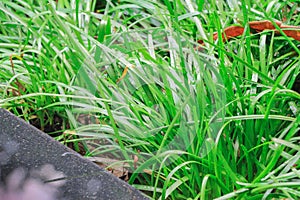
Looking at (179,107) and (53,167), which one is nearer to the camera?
(53,167)

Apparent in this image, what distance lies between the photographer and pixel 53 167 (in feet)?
5.18

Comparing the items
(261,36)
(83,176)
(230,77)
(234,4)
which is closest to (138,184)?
(83,176)

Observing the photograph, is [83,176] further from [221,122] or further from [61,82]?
[61,82]

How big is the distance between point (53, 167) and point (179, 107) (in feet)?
1.26

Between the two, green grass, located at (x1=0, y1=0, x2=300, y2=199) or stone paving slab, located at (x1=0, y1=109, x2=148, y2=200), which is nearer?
stone paving slab, located at (x1=0, y1=109, x2=148, y2=200)

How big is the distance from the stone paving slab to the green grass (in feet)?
0.35

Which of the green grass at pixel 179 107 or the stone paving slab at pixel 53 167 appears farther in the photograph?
the green grass at pixel 179 107

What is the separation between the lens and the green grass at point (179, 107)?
63.6 inches

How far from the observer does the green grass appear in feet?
5.30

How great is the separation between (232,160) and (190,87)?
0.23 m

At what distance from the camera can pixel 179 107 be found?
1736 millimetres

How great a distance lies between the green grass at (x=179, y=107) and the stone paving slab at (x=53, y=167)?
107 millimetres

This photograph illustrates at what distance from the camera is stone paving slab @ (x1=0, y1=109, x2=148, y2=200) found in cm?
150

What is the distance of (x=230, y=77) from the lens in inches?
71.1
